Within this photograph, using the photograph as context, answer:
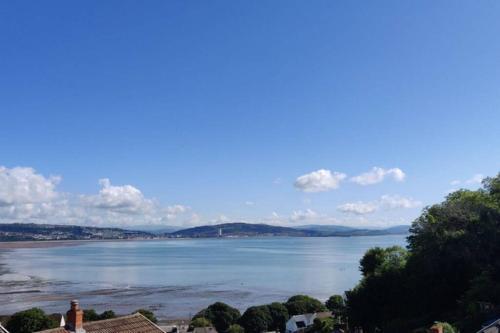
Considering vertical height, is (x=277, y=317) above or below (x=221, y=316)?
below

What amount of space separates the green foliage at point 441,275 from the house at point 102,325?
15.5 meters

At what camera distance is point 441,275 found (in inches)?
1359

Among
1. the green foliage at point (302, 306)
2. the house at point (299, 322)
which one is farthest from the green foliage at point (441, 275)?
the green foliage at point (302, 306)

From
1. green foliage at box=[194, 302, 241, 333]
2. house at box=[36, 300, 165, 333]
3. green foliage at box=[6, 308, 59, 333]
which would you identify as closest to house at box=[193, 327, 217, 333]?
green foliage at box=[194, 302, 241, 333]

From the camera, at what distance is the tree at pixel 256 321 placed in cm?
5519

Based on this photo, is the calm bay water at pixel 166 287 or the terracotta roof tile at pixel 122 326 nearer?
the terracotta roof tile at pixel 122 326

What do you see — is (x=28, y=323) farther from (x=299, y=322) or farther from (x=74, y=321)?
(x=74, y=321)

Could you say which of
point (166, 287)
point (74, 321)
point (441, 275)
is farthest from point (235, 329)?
point (166, 287)

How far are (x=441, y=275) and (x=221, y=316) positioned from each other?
93.6ft

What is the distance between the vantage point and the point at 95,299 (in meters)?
81.6

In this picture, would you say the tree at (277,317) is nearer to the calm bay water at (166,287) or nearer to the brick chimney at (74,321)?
the calm bay water at (166,287)

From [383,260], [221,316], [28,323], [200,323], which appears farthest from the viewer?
[221,316]

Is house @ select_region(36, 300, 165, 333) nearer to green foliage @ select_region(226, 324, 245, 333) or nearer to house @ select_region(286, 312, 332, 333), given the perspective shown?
green foliage @ select_region(226, 324, 245, 333)

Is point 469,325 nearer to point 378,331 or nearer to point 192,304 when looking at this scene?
point 378,331
